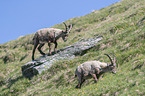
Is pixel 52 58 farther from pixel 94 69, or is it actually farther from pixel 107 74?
pixel 94 69

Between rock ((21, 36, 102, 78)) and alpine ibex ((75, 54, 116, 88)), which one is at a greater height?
rock ((21, 36, 102, 78))

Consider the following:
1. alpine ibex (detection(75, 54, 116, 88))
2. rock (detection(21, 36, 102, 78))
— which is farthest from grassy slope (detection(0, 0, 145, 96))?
rock (detection(21, 36, 102, 78))

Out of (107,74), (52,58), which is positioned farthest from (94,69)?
(52,58)

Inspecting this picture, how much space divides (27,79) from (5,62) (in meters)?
13.2

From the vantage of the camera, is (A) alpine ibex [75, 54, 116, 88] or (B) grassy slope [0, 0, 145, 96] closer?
(B) grassy slope [0, 0, 145, 96]

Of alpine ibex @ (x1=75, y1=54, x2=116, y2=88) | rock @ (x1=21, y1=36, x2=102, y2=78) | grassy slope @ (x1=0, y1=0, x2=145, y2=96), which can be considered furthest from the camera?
rock @ (x1=21, y1=36, x2=102, y2=78)

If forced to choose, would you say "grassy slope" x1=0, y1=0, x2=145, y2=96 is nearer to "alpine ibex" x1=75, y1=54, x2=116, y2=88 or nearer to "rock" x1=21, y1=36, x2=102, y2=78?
"alpine ibex" x1=75, y1=54, x2=116, y2=88

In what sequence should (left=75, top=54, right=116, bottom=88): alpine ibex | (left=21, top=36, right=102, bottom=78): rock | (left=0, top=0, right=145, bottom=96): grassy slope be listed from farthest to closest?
(left=21, top=36, right=102, bottom=78): rock
(left=75, top=54, right=116, bottom=88): alpine ibex
(left=0, top=0, right=145, bottom=96): grassy slope

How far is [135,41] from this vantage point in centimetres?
1633

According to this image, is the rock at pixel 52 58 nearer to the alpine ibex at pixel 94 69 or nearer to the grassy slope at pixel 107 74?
the grassy slope at pixel 107 74

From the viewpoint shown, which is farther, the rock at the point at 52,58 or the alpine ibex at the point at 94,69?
the rock at the point at 52,58

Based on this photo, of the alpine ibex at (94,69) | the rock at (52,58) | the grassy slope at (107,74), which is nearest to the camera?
the grassy slope at (107,74)

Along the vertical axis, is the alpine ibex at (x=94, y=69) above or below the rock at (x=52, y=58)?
below

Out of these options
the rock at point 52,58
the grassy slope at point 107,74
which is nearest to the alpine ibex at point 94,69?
the grassy slope at point 107,74
